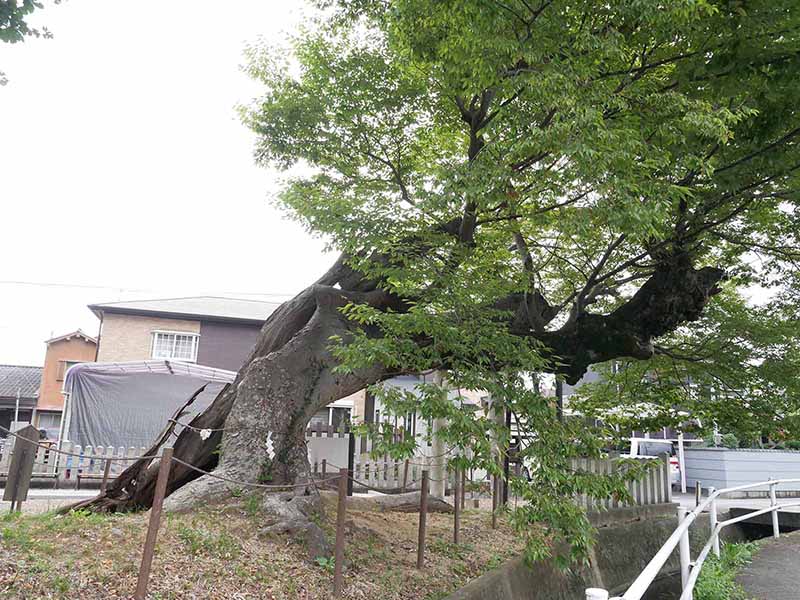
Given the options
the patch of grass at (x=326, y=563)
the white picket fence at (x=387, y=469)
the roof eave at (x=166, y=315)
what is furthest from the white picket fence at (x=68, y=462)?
the patch of grass at (x=326, y=563)

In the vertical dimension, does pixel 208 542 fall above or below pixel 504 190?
below

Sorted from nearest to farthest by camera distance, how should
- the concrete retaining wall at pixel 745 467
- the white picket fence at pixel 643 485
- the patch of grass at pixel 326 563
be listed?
1. the patch of grass at pixel 326 563
2. the white picket fence at pixel 643 485
3. the concrete retaining wall at pixel 745 467

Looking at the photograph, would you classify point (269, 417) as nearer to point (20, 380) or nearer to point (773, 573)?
point (773, 573)

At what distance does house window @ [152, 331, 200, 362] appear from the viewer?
23.7 m

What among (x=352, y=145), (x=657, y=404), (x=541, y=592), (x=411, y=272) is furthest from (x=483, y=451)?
(x=657, y=404)

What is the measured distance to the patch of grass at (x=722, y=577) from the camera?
7141mm

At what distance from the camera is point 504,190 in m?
6.37

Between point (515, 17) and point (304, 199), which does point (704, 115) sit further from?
point (304, 199)

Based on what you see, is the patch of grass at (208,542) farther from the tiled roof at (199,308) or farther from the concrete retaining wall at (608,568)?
the tiled roof at (199,308)

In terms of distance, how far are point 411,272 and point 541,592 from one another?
4.92 metres

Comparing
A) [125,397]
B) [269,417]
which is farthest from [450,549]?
[125,397]

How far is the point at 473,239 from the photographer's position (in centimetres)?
853

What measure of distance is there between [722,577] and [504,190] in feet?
20.0

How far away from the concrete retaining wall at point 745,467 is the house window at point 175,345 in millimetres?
21242
